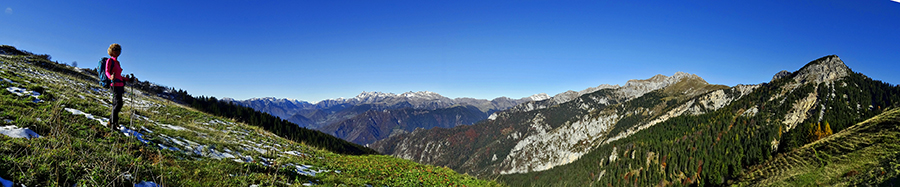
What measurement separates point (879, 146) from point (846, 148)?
339cm

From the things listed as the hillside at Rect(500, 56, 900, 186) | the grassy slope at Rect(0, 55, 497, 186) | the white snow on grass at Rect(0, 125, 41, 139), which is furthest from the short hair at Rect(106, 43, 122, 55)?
the hillside at Rect(500, 56, 900, 186)

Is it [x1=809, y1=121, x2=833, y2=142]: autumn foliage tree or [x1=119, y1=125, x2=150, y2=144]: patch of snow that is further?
[x1=809, y1=121, x2=833, y2=142]: autumn foliage tree

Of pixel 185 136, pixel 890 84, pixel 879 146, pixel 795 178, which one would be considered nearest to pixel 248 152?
pixel 185 136

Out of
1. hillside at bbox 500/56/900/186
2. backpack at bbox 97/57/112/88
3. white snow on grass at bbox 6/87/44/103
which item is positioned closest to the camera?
backpack at bbox 97/57/112/88

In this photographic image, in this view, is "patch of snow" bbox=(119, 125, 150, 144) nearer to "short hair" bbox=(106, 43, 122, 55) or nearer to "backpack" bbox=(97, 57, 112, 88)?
"backpack" bbox=(97, 57, 112, 88)

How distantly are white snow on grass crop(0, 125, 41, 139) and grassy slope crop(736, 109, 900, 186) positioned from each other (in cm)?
2850

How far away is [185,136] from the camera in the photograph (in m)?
14.1

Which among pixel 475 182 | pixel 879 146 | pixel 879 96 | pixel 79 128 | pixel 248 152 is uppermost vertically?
pixel 879 96

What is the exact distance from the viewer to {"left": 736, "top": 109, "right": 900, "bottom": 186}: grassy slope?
46.4ft

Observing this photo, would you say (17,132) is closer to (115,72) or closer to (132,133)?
(132,133)

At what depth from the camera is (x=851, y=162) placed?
20.2 meters

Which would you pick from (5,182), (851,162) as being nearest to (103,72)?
(5,182)

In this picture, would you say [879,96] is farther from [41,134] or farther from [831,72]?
[41,134]

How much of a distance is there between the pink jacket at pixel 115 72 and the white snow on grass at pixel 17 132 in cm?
298
